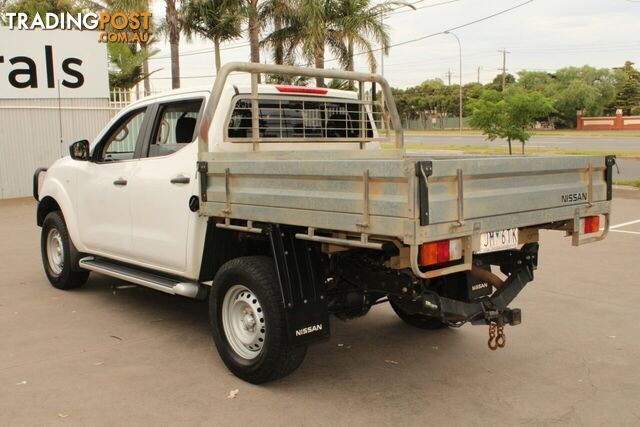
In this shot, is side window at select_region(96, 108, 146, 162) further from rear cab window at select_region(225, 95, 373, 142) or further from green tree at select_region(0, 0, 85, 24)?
green tree at select_region(0, 0, 85, 24)

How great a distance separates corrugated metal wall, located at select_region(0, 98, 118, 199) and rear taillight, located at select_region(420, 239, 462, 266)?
1465 cm

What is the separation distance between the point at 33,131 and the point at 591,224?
14.9 meters

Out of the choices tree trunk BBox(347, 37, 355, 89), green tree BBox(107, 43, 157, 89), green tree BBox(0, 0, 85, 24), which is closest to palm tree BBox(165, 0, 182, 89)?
green tree BBox(107, 43, 157, 89)

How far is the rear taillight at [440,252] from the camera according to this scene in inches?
139

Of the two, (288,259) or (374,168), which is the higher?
(374,168)

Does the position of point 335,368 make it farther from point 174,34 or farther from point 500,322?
point 174,34

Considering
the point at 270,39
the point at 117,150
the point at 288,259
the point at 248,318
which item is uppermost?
the point at 270,39

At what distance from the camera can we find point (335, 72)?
5621 millimetres

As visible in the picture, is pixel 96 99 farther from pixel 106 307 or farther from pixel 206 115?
pixel 206 115

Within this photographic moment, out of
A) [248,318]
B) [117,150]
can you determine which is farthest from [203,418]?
[117,150]

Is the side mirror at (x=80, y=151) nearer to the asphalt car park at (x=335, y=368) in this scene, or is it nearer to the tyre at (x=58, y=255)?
the tyre at (x=58, y=255)

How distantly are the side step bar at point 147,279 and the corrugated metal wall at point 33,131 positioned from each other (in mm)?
10933

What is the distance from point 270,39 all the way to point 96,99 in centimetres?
856

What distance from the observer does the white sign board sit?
51.8 ft
